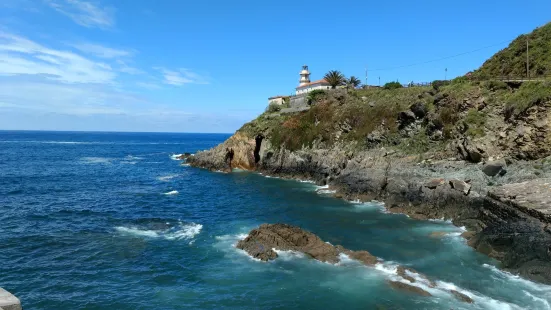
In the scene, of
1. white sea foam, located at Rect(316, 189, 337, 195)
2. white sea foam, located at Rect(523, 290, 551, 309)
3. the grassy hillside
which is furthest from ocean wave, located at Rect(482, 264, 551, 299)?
the grassy hillside

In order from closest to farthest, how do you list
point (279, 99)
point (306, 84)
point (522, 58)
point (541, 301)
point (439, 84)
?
point (541, 301) < point (522, 58) < point (439, 84) < point (306, 84) < point (279, 99)

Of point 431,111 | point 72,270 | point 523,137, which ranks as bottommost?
point 72,270

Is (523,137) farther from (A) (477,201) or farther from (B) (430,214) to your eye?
(B) (430,214)

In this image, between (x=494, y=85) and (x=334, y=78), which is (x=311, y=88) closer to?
(x=334, y=78)

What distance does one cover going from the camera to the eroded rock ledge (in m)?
24.3

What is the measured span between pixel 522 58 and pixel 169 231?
5419 centimetres

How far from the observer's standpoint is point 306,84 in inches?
3957

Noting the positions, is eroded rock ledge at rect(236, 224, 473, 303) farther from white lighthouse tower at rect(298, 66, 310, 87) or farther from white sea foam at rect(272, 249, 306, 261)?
white lighthouse tower at rect(298, 66, 310, 87)

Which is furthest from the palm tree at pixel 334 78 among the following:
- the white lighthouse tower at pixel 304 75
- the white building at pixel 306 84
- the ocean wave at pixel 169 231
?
Answer: the ocean wave at pixel 169 231

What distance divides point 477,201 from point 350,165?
2080cm

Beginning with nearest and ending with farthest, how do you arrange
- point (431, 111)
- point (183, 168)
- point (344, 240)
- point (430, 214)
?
point (344, 240)
point (430, 214)
point (431, 111)
point (183, 168)

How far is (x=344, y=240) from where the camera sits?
104 ft

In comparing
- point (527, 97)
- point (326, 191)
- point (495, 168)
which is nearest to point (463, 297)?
point (495, 168)

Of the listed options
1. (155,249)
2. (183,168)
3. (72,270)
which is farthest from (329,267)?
(183,168)
